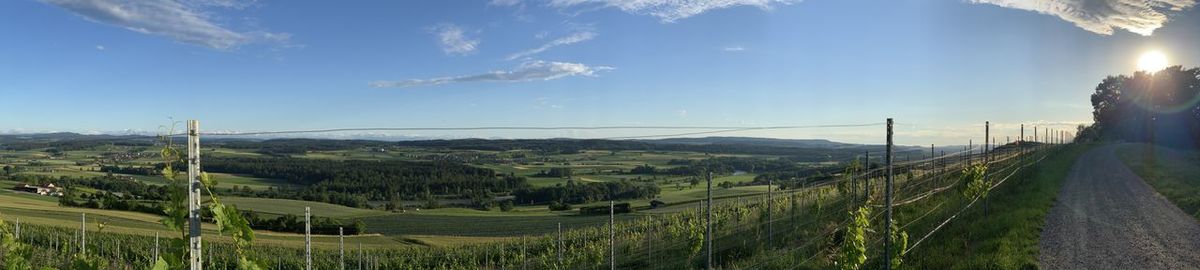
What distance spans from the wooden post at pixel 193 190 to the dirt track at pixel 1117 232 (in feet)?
31.5

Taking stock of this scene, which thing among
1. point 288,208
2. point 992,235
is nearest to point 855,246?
point 992,235

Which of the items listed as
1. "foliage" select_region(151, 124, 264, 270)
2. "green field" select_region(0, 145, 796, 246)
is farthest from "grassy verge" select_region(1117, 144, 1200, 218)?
"foliage" select_region(151, 124, 264, 270)

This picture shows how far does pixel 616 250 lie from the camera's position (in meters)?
20.2

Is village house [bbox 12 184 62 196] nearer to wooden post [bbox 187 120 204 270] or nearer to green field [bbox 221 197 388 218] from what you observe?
green field [bbox 221 197 388 218]

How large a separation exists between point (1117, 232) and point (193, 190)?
529 inches

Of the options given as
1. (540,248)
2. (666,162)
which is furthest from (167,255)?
(666,162)

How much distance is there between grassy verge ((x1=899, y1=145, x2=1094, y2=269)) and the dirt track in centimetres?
24

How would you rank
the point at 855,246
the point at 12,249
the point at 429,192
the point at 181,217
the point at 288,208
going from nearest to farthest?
1. the point at 181,217
2. the point at 12,249
3. the point at 855,246
4. the point at 288,208
5. the point at 429,192

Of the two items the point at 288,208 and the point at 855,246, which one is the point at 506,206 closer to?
the point at 288,208

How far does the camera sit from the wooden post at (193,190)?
3.04m

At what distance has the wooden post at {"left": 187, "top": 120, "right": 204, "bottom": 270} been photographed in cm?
304

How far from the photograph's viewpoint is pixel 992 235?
9.88m

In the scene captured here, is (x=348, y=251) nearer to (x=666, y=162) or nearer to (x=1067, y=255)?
(x=1067, y=255)

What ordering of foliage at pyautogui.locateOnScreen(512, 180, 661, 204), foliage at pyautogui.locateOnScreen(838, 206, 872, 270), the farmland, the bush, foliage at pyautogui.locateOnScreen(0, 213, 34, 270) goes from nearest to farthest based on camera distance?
foliage at pyautogui.locateOnScreen(0, 213, 34, 270)
foliage at pyautogui.locateOnScreen(838, 206, 872, 270)
the farmland
the bush
foliage at pyautogui.locateOnScreen(512, 180, 661, 204)
